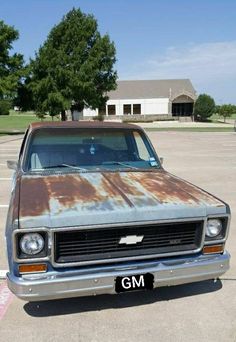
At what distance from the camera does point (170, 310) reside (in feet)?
12.6

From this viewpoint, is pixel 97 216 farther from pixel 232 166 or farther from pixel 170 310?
pixel 232 166

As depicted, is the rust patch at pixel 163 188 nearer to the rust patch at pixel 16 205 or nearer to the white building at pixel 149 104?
the rust patch at pixel 16 205

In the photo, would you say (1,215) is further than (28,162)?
Yes

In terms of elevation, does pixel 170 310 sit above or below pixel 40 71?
below

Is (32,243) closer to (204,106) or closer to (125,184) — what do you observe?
(125,184)

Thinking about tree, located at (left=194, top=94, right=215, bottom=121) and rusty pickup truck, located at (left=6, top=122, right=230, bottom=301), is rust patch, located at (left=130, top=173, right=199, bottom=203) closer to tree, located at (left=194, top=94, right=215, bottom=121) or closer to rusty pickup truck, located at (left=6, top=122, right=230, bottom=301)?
rusty pickup truck, located at (left=6, top=122, right=230, bottom=301)

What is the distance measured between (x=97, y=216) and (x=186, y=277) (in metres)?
0.95

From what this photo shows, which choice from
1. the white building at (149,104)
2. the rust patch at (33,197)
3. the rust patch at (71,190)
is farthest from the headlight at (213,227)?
the white building at (149,104)

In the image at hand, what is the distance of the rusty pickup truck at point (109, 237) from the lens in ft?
10.9

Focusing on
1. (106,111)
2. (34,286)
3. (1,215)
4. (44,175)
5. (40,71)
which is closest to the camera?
(34,286)

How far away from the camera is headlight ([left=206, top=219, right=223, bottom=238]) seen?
12.2ft

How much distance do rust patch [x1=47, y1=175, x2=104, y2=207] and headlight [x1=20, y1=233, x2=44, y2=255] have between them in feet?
1.23

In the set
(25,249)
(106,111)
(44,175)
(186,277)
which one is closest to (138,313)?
(186,277)

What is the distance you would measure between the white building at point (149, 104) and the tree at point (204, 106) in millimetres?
1878
